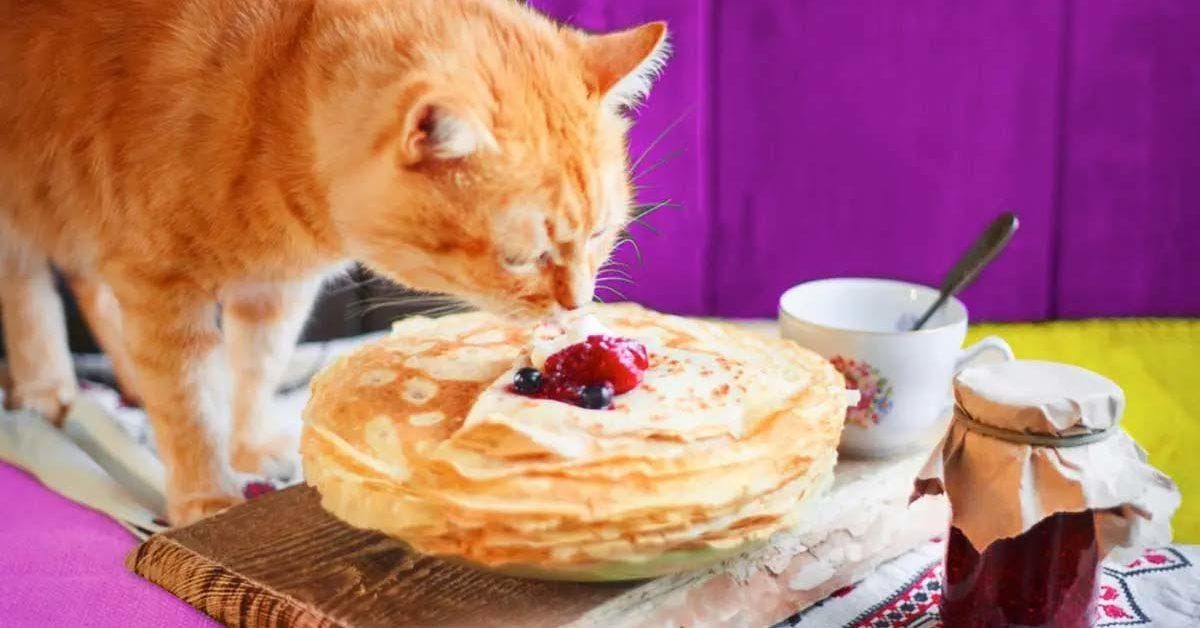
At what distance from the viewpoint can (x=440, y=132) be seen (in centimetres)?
87

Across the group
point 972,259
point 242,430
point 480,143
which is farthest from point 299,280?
point 972,259

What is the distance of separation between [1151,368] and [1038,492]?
0.91 metres

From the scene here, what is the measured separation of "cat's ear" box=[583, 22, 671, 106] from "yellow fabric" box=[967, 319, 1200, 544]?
69 centimetres

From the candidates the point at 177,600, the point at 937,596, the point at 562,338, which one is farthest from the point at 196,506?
the point at 937,596

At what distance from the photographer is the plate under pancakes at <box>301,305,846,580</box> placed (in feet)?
2.44

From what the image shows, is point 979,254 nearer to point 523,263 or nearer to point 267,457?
point 523,263

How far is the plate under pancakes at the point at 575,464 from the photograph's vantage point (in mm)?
745

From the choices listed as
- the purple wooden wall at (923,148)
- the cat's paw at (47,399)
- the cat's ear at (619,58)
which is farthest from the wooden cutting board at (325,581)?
the purple wooden wall at (923,148)

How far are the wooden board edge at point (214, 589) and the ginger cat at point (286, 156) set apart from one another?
0.85 feet

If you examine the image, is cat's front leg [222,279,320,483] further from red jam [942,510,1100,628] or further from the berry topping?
red jam [942,510,1100,628]

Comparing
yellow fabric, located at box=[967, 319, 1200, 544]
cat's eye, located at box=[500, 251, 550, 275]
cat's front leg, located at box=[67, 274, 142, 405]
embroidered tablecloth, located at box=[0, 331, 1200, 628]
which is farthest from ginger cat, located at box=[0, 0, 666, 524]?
yellow fabric, located at box=[967, 319, 1200, 544]

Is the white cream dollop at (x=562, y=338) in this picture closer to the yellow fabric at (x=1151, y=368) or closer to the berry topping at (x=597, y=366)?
the berry topping at (x=597, y=366)

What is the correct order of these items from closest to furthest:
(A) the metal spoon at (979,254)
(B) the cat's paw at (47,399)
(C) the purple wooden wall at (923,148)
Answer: (A) the metal spoon at (979,254) → (B) the cat's paw at (47,399) → (C) the purple wooden wall at (923,148)

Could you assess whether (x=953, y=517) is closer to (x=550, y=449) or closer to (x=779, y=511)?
(x=779, y=511)
